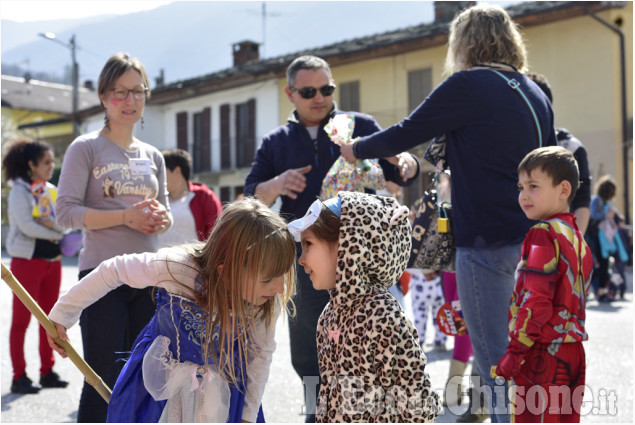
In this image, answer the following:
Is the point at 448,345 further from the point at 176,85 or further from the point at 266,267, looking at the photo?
the point at 176,85

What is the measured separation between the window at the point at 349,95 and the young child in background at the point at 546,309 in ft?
76.0

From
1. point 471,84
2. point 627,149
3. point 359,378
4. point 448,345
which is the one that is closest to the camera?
point 359,378

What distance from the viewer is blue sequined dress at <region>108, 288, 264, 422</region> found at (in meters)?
2.72

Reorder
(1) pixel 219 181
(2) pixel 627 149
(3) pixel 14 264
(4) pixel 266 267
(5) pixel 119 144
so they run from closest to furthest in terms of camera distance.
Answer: (4) pixel 266 267, (5) pixel 119 144, (3) pixel 14 264, (2) pixel 627 149, (1) pixel 219 181

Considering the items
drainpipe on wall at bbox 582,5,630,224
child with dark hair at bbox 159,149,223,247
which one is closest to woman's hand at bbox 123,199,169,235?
child with dark hair at bbox 159,149,223,247

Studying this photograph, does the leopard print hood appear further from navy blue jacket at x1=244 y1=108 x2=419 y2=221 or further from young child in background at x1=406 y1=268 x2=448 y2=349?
young child in background at x1=406 y1=268 x2=448 y2=349

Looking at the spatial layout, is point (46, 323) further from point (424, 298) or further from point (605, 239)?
point (605, 239)

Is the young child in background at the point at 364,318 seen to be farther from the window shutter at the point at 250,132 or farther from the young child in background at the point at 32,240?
the window shutter at the point at 250,132

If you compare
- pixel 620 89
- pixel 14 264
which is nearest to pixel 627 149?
pixel 620 89

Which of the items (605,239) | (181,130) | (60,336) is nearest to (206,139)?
(181,130)

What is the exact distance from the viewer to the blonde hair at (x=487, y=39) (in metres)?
3.49

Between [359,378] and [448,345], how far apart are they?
506 cm

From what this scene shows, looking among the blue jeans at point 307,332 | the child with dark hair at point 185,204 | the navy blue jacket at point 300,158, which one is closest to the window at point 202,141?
the child with dark hair at point 185,204

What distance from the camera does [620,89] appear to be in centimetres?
1967
